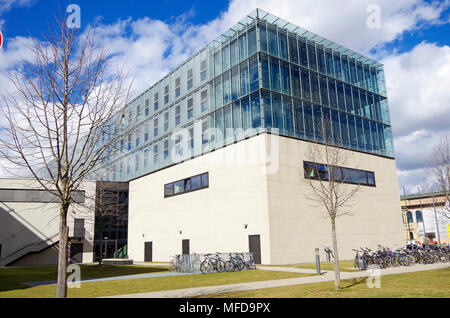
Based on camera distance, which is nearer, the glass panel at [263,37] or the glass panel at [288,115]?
the glass panel at [288,115]

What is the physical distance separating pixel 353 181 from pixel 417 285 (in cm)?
2061

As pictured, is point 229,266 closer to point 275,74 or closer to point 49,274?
point 49,274

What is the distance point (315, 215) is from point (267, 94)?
1045 centimetres

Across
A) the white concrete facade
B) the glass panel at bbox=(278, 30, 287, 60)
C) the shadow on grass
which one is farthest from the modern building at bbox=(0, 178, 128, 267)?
the shadow on grass

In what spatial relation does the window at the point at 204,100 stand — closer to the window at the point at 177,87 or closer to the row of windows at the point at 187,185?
the window at the point at 177,87

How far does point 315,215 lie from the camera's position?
29.8 meters

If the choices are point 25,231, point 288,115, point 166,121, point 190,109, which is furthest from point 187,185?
point 25,231

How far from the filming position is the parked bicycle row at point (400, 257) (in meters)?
21.2

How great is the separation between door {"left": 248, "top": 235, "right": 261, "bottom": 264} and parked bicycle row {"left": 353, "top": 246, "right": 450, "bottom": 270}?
7.00 m

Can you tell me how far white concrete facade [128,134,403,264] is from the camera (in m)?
27.4

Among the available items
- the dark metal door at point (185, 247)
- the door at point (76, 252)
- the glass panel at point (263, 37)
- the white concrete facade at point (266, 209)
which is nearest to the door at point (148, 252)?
the white concrete facade at point (266, 209)

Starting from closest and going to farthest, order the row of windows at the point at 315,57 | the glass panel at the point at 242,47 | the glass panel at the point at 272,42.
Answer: the glass panel at the point at 272,42 < the row of windows at the point at 315,57 < the glass panel at the point at 242,47

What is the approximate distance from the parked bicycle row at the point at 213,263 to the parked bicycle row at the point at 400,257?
22.0 ft

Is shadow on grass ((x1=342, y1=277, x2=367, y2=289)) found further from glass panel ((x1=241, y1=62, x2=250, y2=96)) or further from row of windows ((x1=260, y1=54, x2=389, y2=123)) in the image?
glass panel ((x1=241, y1=62, x2=250, y2=96))
